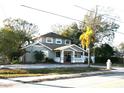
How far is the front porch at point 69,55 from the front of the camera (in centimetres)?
5988

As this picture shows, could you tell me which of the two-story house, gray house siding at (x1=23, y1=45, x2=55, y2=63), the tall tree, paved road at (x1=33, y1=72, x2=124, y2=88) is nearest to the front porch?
the two-story house

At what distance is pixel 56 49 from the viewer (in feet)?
198

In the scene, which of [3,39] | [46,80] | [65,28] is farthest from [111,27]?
[46,80]

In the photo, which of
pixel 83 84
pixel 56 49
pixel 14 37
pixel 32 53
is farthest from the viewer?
pixel 56 49

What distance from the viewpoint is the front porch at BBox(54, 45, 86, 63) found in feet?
196

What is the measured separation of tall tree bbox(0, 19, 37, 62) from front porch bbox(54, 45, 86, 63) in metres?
7.22

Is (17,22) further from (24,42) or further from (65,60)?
(65,60)

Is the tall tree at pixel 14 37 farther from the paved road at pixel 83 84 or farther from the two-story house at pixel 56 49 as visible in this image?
the paved road at pixel 83 84

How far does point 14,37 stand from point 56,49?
25184 millimetres

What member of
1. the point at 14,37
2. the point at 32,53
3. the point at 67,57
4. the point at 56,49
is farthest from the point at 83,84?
the point at 67,57

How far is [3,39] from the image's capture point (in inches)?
1308

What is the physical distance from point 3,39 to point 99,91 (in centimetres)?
1932

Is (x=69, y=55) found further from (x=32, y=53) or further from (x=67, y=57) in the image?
(x=32, y=53)

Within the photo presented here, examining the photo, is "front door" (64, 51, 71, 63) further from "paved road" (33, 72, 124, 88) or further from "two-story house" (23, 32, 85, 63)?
"paved road" (33, 72, 124, 88)
